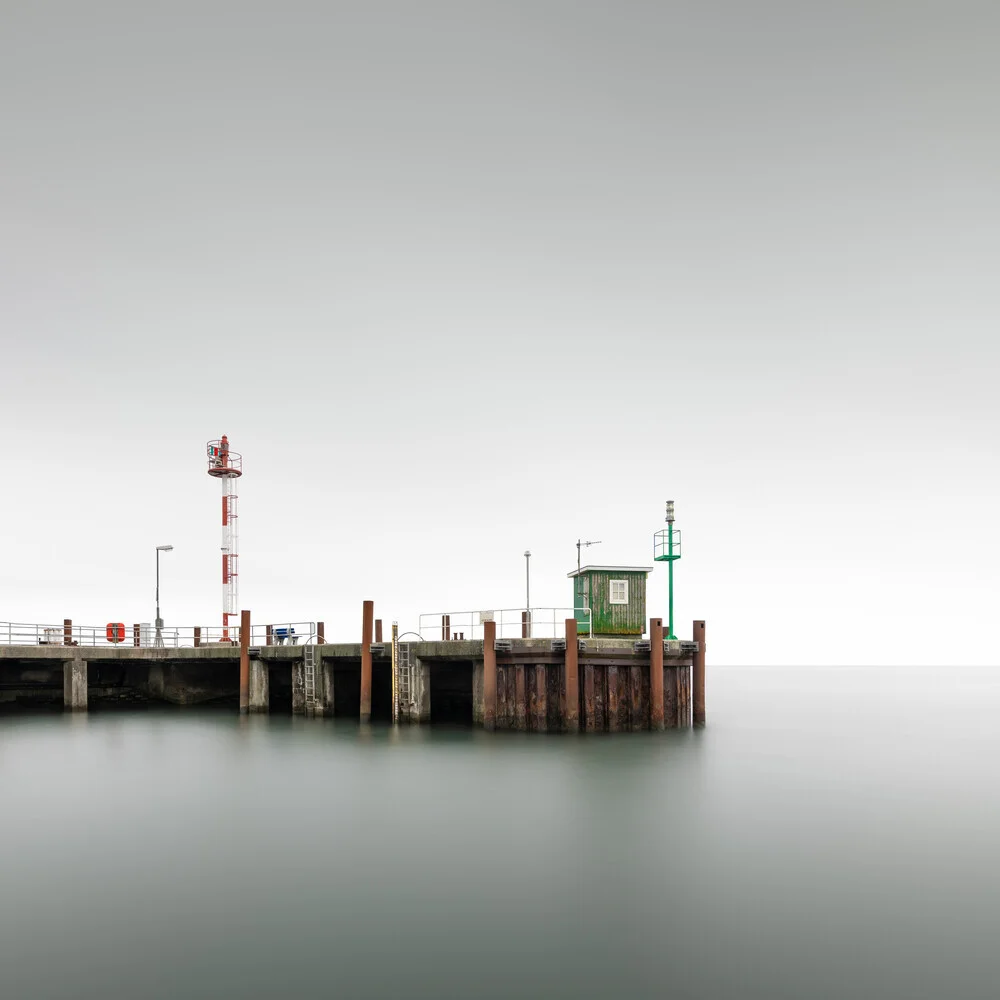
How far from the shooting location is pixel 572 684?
23.3m

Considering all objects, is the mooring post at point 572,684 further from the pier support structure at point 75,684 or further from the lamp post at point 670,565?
the pier support structure at point 75,684

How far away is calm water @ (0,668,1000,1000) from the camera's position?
31.1ft

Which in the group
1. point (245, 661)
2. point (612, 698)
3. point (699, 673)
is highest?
point (699, 673)

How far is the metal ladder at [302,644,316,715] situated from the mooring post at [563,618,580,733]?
38.4ft

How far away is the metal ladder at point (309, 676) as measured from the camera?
30.6 meters

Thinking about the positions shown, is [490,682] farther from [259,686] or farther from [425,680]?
[259,686]

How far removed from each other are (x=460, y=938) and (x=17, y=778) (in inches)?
663

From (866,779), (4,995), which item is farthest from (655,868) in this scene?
(866,779)

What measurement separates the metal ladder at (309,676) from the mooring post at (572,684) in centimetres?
1170

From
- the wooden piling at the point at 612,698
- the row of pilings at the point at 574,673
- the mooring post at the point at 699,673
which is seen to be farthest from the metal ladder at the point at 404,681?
the mooring post at the point at 699,673

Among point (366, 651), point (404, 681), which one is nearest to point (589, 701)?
point (404, 681)

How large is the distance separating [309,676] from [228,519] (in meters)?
14.9

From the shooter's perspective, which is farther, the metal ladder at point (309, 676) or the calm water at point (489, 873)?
the metal ladder at point (309, 676)

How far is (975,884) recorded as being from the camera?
13.2 m
